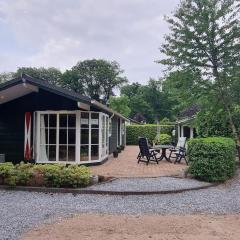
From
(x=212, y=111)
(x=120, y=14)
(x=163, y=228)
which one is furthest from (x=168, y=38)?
(x=163, y=228)

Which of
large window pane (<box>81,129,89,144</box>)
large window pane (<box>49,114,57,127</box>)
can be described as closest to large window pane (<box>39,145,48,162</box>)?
large window pane (<box>49,114,57,127</box>)

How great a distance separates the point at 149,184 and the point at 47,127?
18.4ft

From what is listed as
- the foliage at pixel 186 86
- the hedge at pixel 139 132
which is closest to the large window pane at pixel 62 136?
the foliage at pixel 186 86

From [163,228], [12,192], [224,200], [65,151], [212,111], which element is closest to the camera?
[163,228]

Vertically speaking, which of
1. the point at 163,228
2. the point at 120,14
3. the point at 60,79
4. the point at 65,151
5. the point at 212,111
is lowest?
the point at 163,228

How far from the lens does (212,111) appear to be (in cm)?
1505

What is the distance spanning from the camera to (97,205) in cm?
771

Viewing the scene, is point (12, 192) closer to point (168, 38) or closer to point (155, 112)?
point (168, 38)

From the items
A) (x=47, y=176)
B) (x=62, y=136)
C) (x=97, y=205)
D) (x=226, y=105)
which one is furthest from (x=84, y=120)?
(x=97, y=205)

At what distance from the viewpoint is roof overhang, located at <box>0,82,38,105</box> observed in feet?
42.3

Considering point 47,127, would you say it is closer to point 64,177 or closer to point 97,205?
point 64,177

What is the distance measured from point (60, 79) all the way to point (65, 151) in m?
56.2

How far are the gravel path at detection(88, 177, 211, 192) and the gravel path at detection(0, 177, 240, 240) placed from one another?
513 millimetres

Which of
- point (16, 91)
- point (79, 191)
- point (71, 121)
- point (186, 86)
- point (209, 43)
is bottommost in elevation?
point (79, 191)
